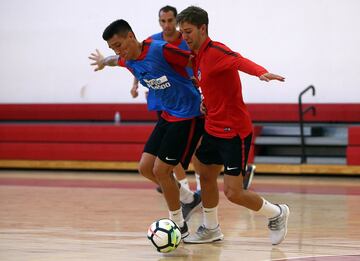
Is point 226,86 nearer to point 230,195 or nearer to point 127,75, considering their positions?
point 230,195

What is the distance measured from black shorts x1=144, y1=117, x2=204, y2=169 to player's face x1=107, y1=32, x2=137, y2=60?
58cm

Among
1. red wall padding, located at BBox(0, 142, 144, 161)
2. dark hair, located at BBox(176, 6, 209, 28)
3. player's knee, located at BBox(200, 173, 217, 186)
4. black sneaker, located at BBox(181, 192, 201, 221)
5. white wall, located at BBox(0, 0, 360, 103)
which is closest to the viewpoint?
dark hair, located at BBox(176, 6, 209, 28)

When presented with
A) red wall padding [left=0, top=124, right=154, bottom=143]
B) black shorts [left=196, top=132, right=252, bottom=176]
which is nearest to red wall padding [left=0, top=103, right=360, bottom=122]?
red wall padding [left=0, top=124, right=154, bottom=143]

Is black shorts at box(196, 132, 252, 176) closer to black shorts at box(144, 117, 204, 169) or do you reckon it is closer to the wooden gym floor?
black shorts at box(144, 117, 204, 169)

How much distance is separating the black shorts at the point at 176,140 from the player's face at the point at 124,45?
22.7 inches

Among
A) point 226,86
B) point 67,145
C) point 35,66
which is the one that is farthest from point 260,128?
point 226,86

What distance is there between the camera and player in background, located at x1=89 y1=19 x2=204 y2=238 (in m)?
5.31

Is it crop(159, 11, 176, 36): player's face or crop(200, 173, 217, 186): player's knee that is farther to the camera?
crop(159, 11, 176, 36): player's face

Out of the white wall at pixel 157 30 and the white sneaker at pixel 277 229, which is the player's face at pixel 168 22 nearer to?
the white sneaker at pixel 277 229

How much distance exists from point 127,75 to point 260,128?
258cm

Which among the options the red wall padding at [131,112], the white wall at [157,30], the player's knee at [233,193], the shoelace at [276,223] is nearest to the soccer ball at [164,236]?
the player's knee at [233,193]

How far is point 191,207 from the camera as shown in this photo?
646 centimetres

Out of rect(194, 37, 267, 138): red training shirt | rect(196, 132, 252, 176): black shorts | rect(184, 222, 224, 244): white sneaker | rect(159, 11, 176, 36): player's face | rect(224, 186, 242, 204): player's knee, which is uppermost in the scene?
rect(159, 11, 176, 36): player's face

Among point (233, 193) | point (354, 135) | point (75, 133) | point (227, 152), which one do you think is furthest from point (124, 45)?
point (75, 133)
